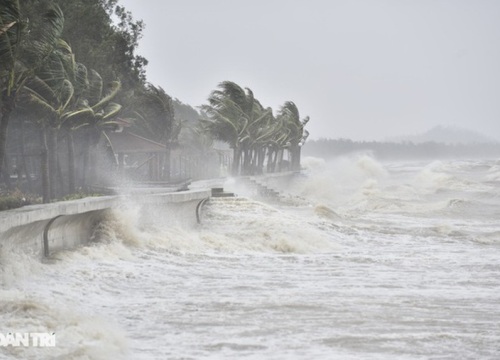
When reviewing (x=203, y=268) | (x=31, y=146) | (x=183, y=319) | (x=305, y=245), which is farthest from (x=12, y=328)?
(x=31, y=146)

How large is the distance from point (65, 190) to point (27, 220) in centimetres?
1866

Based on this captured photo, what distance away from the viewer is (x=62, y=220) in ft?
56.6

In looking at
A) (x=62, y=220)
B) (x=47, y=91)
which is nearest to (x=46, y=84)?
(x=47, y=91)

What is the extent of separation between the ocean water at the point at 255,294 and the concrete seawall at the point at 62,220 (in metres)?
0.33

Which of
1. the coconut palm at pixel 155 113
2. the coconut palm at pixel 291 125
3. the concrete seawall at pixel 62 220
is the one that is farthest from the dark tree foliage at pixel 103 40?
the coconut palm at pixel 291 125

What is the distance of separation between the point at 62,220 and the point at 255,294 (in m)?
4.79

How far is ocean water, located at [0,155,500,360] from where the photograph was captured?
10.4 metres

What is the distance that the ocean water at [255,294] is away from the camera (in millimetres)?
10430

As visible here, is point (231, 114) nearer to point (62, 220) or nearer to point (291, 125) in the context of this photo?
point (291, 125)

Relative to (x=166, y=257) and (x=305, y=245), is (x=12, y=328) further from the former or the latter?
(x=305, y=245)

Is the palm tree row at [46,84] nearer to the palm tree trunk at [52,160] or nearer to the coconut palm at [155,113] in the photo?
the palm tree trunk at [52,160]

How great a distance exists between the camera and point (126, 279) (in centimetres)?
1498

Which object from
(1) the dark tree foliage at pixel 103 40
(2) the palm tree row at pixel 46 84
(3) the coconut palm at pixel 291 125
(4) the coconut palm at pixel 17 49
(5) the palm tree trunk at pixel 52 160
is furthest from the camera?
(3) the coconut palm at pixel 291 125

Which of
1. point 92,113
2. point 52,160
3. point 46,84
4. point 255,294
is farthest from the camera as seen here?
point 92,113
